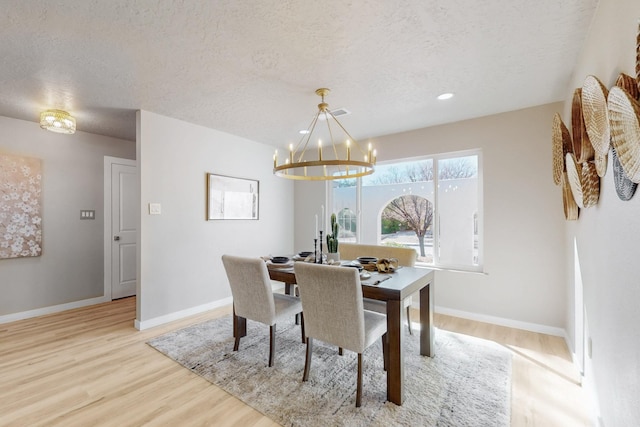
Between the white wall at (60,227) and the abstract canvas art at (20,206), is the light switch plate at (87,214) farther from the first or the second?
the abstract canvas art at (20,206)

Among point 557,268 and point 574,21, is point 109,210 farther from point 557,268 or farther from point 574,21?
point 557,268

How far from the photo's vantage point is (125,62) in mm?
2074

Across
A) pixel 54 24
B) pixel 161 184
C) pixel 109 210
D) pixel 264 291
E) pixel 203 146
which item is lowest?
pixel 264 291

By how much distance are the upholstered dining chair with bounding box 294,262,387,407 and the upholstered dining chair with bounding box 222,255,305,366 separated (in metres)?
0.37

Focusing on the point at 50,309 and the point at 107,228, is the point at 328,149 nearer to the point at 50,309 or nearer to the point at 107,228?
the point at 107,228

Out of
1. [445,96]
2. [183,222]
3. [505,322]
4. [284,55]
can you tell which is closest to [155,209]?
[183,222]

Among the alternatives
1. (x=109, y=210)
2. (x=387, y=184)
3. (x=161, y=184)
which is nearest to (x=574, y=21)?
(x=387, y=184)

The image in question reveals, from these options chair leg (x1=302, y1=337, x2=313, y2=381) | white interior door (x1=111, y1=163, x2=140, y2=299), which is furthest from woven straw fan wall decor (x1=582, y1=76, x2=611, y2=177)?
white interior door (x1=111, y1=163, x2=140, y2=299)

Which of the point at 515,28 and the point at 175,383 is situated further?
the point at 175,383

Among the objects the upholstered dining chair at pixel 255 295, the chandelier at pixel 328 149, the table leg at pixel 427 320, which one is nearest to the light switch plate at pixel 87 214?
the chandelier at pixel 328 149

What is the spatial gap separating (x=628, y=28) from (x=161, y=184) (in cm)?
364

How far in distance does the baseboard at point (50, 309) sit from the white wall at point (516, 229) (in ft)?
15.1

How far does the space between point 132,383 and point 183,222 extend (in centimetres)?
177

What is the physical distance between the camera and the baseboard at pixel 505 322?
112 inches
